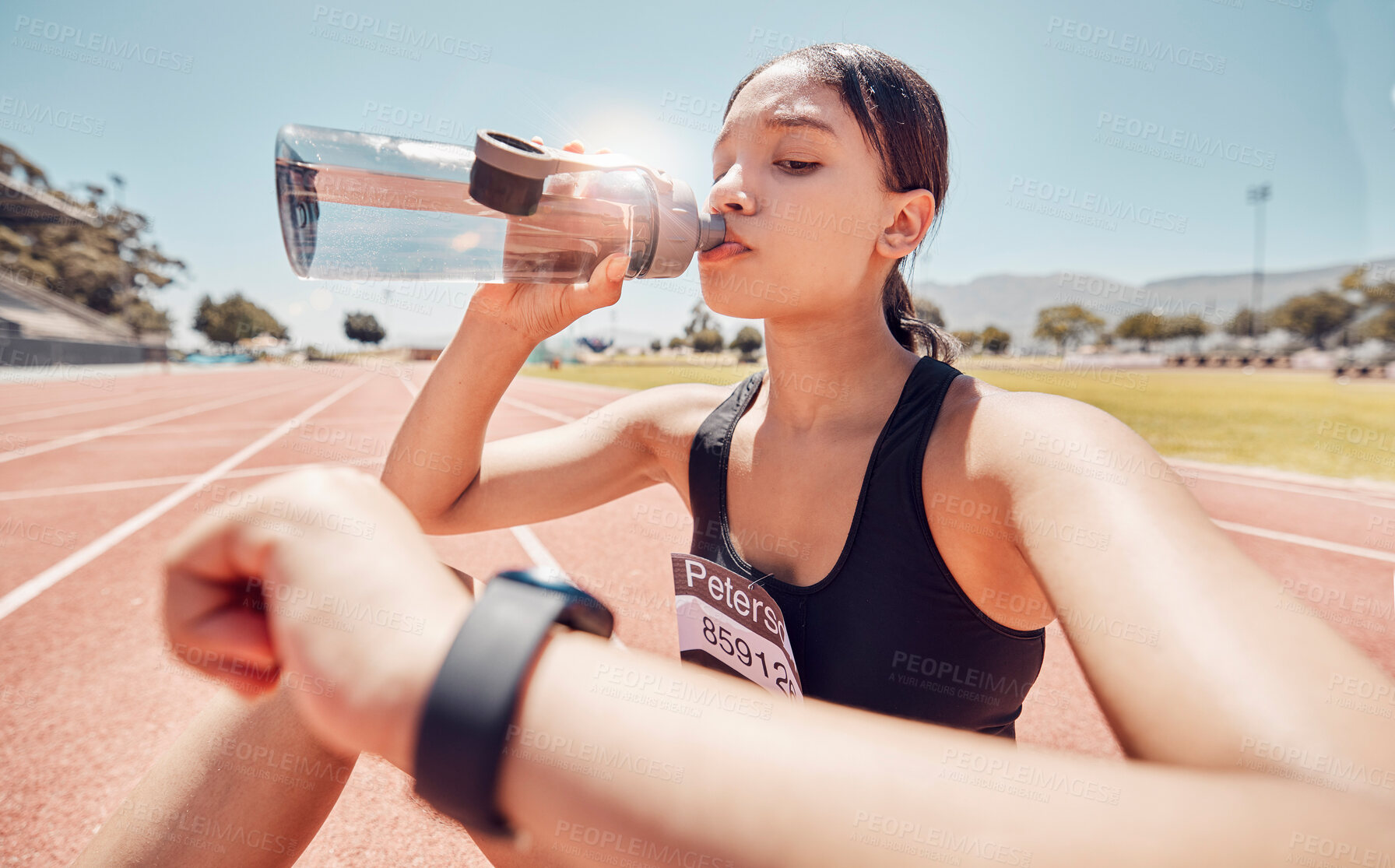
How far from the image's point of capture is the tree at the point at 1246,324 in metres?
86.4

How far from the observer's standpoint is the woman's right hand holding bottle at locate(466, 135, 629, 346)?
5.13 feet

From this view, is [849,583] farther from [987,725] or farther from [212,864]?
[212,864]

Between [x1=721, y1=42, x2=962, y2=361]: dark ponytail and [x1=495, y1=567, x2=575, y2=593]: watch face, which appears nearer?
[x1=495, y1=567, x2=575, y2=593]: watch face

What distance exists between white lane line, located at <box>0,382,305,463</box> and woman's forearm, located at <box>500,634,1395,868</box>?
1180cm

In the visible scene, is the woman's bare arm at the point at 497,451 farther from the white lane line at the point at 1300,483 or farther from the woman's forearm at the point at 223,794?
the white lane line at the point at 1300,483

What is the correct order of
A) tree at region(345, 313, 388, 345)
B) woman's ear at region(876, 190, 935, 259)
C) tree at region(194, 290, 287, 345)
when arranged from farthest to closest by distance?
tree at region(194, 290, 287, 345)
tree at region(345, 313, 388, 345)
woman's ear at region(876, 190, 935, 259)

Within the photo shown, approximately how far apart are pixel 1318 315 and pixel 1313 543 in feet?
335

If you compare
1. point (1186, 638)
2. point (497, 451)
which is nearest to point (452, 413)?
point (497, 451)

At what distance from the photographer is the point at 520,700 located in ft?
1.44

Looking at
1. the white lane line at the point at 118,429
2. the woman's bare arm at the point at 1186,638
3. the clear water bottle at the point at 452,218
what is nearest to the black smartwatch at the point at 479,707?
the woman's bare arm at the point at 1186,638

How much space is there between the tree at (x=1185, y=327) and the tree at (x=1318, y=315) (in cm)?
1140

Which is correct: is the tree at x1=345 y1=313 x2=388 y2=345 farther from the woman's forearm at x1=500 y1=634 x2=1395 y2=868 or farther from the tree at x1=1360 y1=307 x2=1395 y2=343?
the tree at x1=1360 y1=307 x2=1395 y2=343

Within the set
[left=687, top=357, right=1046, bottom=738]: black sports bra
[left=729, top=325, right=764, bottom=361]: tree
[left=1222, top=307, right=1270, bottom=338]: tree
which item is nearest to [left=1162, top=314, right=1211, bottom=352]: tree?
[left=1222, top=307, right=1270, bottom=338]: tree

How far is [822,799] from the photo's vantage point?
430 mm
